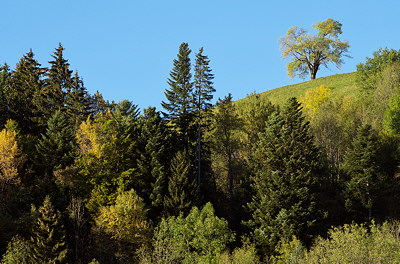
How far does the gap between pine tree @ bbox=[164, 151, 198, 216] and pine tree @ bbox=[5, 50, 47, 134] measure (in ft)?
83.0

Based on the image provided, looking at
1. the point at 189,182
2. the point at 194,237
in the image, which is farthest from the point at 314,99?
the point at 194,237

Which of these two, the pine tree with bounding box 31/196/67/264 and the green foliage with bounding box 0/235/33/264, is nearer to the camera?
the green foliage with bounding box 0/235/33/264

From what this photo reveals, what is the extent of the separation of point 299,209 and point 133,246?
72.2 ft

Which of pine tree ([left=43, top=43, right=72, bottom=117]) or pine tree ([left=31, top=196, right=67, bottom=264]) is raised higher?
pine tree ([left=43, top=43, right=72, bottom=117])

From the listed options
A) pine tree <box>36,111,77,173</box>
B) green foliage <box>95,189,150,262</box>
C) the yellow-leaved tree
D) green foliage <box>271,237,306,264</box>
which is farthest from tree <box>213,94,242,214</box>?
the yellow-leaved tree

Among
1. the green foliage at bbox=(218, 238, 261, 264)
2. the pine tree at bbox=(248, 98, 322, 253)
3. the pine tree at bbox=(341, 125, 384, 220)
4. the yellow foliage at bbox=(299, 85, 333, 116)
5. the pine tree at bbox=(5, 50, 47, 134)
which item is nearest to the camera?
the green foliage at bbox=(218, 238, 261, 264)

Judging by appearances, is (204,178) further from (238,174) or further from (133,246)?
(133,246)

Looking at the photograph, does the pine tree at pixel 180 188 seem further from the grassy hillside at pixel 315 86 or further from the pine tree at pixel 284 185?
the grassy hillside at pixel 315 86

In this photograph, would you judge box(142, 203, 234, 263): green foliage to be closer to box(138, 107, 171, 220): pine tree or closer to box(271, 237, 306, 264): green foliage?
box(138, 107, 171, 220): pine tree

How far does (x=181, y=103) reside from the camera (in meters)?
66.2

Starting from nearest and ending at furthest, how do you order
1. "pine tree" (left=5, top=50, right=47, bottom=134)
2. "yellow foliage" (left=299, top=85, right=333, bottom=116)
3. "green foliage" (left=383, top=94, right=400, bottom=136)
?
"green foliage" (left=383, top=94, right=400, bottom=136) < "pine tree" (left=5, top=50, right=47, bottom=134) < "yellow foliage" (left=299, top=85, right=333, bottom=116)

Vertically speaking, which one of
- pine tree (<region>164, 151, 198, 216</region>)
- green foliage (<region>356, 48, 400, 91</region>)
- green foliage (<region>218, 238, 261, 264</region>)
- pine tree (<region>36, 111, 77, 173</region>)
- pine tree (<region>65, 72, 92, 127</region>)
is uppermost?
green foliage (<region>356, 48, 400, 91</region>)

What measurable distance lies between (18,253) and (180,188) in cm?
2113

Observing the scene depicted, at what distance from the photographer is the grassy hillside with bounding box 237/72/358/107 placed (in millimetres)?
108312
